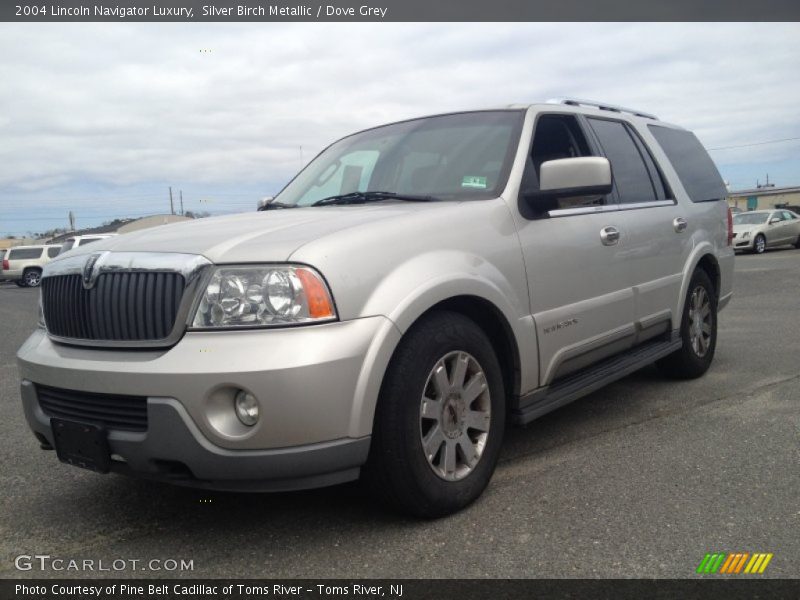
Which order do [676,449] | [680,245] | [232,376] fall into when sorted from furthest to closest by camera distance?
[680,245], [676,449], [232,376]

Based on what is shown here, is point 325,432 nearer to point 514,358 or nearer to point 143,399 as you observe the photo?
point 143,399

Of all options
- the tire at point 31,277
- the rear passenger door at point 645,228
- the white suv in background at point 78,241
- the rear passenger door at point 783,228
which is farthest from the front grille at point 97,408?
the tire at point 31,277

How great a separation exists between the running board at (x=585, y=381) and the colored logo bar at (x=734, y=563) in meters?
1.05

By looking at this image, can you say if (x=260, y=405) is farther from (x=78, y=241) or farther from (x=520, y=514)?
(x=78, y=241)

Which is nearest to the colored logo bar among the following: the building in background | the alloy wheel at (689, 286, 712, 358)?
the alloy wheel at (689, 286, 712, 358)

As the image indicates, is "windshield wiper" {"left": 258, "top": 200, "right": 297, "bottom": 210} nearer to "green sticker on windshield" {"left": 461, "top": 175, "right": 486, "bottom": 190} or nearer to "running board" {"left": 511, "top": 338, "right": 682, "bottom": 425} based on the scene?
"green sticker on windshield" {"left": 461, "top": 175, "right": 486, "bottom": 190}

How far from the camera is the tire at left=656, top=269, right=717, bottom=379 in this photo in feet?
16.9

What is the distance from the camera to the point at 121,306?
9.01 feet

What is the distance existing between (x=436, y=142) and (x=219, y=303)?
5.97 feet

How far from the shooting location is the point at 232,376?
2471mm

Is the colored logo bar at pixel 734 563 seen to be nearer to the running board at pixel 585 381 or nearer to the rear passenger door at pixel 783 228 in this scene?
the running board at pixel 585 381

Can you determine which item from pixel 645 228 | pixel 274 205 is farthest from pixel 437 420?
pixel 645 228
